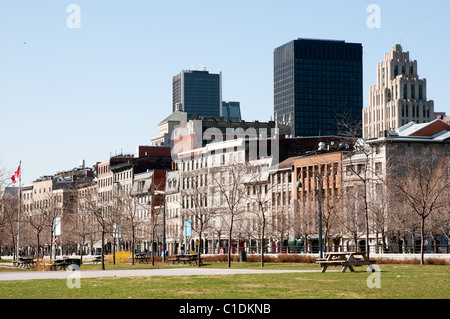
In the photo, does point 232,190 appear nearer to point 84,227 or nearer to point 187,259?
point 187,259

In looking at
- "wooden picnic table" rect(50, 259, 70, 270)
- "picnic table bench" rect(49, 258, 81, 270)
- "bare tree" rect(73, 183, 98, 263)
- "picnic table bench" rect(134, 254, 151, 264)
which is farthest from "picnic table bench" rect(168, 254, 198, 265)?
"bare tree" rect(73, 183, 98, 263)

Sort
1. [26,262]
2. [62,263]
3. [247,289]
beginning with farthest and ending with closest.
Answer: [26,262] → [62,263] → [247,289]

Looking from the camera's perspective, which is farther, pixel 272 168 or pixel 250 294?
pixel 272 168

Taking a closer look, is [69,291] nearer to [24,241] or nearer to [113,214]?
[113,214]

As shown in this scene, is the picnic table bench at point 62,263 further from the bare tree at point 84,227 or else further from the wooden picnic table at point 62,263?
the bare tree at point 84,227

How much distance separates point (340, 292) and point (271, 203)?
10062cm

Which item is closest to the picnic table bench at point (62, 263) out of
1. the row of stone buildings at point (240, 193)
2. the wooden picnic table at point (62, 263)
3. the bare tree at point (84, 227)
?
the wooden picnic table at point (62, 263)

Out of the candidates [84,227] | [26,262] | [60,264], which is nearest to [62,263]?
[60,264]

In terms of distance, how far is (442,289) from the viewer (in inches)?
1075

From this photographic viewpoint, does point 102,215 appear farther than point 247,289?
Yes

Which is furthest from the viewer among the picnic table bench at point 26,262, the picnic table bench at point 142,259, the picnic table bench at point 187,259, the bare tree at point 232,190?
the picnic table bench at point 142,259

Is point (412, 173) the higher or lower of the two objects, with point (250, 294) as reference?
higher
